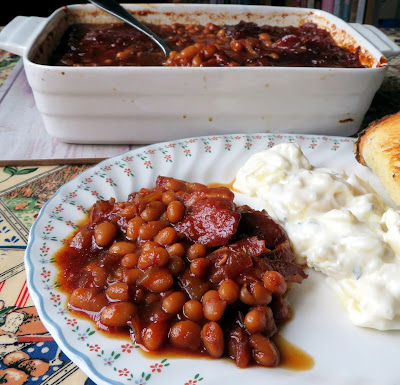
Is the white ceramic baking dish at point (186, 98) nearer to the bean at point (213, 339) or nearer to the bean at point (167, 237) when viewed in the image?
the bean at point (167, 237)

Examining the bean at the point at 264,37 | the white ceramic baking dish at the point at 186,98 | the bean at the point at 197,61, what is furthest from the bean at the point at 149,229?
the bean at the point at 264,37

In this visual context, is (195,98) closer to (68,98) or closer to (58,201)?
(68,98)

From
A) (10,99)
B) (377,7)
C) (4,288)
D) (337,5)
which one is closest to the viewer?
(4,288)

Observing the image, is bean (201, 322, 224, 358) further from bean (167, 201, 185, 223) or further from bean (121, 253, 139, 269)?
bean (167, 201, 185, 223)

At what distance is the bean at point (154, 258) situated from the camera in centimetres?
131

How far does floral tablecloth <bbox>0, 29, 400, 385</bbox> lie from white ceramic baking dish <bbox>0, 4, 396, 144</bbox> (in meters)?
0.27

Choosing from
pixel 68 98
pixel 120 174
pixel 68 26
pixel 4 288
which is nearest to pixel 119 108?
pixel 68 98

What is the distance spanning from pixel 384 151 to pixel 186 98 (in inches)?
34.0

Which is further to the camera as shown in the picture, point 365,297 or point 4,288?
point 4,288

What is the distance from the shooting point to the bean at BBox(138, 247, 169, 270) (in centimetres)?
131

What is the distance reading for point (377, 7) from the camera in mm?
5168

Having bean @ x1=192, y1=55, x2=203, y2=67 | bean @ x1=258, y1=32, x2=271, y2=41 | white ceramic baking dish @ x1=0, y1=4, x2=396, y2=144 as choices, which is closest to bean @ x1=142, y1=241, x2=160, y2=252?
white ceramic baking dish @ x1=0, y1=4, x2=396, y2=144

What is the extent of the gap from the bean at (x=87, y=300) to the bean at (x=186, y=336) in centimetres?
22

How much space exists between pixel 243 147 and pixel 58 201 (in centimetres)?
85
